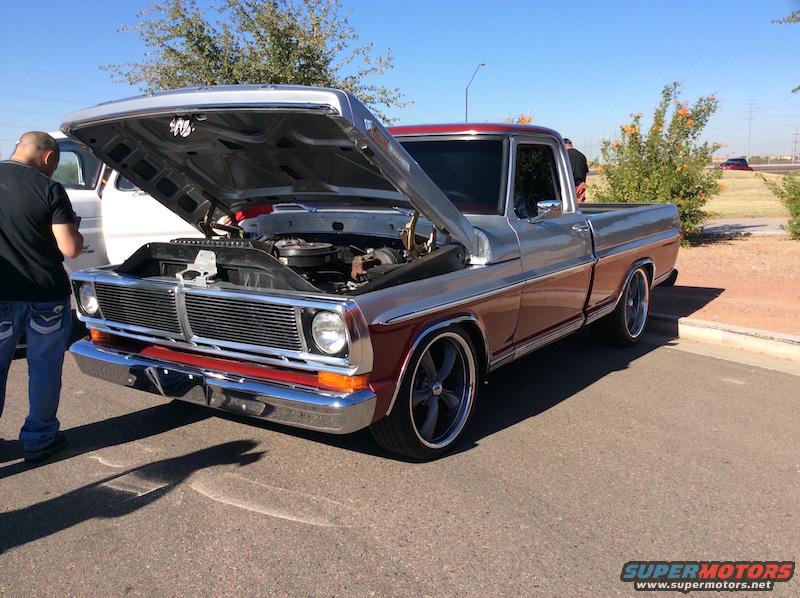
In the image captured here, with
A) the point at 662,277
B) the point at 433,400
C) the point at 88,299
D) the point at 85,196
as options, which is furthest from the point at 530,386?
the point at 85,196

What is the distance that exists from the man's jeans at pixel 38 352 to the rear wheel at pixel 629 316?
4.53m

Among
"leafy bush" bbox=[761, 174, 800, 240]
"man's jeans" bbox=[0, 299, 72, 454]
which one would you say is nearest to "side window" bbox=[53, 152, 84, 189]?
"man's jeans" bbox=[0, 299, 72, 454]

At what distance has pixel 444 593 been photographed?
2.63m

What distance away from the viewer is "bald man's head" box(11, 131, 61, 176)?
11.9 feet

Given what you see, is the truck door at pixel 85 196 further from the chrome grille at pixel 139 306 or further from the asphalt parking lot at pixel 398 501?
the chrome grille at pixel 139 306

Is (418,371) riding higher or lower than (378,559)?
higher

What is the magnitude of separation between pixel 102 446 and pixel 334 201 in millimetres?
2218

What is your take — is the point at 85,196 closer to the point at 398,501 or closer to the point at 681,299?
the point at 398,501

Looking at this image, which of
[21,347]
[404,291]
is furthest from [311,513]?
[21,347]

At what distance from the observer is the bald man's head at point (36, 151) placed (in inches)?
143

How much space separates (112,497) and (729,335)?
554 cm

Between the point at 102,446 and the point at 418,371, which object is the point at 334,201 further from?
the point at 102,446

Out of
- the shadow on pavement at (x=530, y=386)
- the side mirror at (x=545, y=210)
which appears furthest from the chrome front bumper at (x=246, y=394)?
the side mirror at (x=545, y=210)

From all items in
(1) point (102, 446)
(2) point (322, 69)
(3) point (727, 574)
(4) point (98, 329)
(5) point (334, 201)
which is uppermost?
(2) point (322, 69)
